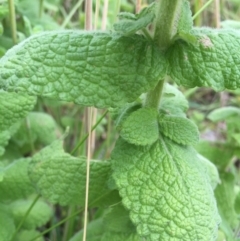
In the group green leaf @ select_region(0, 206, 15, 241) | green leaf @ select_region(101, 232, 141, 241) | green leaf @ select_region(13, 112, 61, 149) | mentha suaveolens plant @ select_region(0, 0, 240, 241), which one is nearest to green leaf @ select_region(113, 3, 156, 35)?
mentha suaveolens plant @ select_region(0, 0, 240, 241)

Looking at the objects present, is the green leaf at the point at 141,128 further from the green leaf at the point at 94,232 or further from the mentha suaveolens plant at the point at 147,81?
the green leaf at the point at 94,232

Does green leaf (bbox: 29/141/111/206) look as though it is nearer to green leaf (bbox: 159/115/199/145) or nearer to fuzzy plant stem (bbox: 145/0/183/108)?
green leaf (bbox: 159/115/199/145)

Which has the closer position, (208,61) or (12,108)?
(208,61)

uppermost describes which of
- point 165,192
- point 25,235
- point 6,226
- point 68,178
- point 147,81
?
point 147,81

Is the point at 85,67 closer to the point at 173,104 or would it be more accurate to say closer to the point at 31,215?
the point at 173,104

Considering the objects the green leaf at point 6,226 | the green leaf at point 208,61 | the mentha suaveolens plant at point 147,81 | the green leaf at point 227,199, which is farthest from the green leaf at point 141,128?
the green leaf at point 227,199

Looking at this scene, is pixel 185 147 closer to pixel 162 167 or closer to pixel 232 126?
pixel 162 167

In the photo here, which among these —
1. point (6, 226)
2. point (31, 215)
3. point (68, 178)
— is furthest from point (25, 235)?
point (68, 178)

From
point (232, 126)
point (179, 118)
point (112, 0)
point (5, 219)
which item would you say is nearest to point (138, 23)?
point (179, 118)
